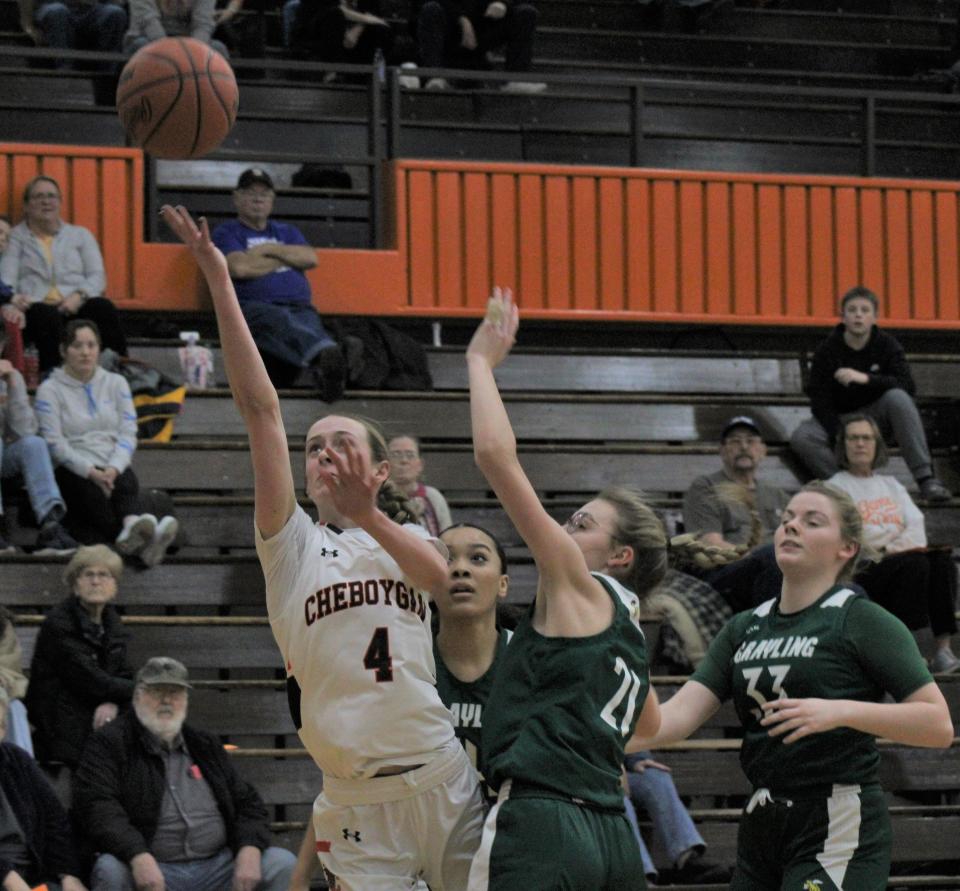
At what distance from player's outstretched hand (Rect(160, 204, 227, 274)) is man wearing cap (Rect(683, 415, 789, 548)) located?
16.6 feet

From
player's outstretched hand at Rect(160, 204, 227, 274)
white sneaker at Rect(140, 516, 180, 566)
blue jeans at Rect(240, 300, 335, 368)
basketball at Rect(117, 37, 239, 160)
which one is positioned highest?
basketball at Rect(117, 37, 239, 160)

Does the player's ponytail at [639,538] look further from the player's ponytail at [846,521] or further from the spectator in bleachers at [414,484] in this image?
the spectator in bleachers at [414,484]

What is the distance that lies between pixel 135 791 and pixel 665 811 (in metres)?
2.16

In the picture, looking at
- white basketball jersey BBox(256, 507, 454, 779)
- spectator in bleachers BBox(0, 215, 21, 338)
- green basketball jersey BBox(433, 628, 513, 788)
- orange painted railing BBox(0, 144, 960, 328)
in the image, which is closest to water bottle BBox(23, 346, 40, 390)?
spectator in bleachers BBox(0, 215, 21, 338)

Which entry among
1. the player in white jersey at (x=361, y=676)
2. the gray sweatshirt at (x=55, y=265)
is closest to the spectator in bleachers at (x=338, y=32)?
the gray sweatshirt at (x=55, y=265)

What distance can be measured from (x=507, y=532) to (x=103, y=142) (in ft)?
13.8

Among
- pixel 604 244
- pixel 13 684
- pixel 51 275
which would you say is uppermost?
pixel 604 244

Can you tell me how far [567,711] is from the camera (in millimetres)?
4137

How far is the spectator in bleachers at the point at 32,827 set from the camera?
6883mm

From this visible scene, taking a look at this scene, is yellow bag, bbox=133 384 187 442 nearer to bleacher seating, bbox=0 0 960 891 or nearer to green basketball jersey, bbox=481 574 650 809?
bleacher seating, bbox=0 0 960 891

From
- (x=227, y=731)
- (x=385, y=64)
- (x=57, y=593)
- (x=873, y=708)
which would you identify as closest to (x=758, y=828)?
(x=873, y=708)

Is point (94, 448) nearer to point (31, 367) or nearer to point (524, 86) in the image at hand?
point (31, 367)

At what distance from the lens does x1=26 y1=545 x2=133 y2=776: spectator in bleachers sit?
7594mm

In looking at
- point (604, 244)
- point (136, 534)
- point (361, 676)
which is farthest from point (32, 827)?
point (604, 244)
